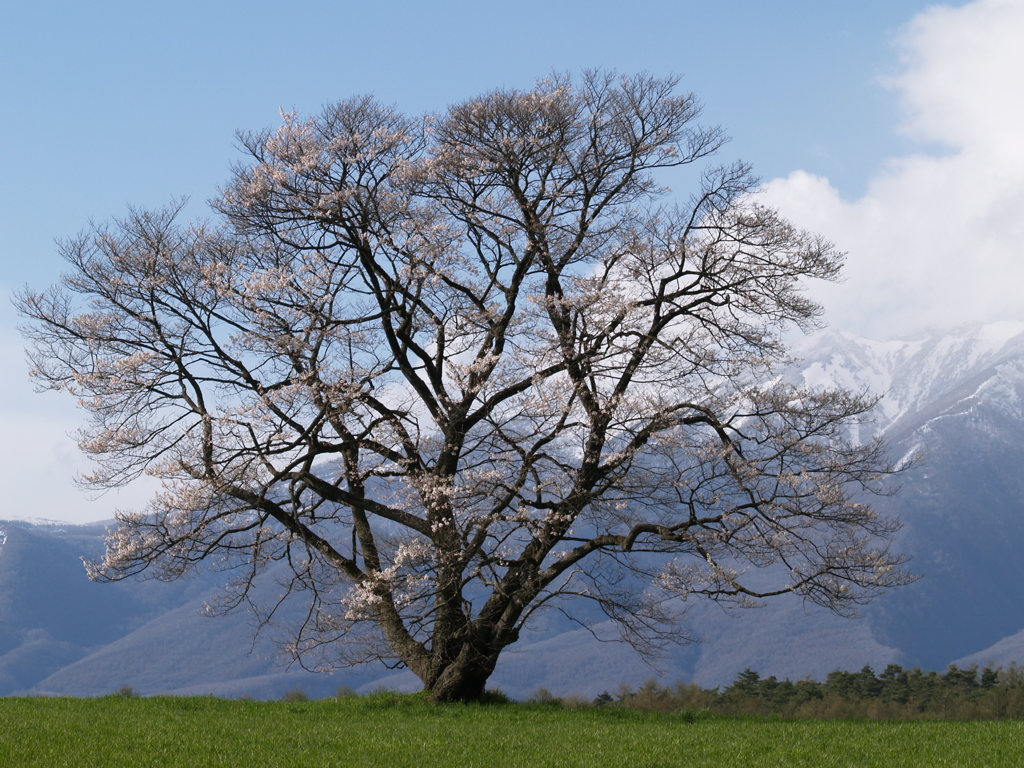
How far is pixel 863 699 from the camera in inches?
997

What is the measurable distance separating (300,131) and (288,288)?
3.26 meters

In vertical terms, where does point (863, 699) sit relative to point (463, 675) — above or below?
below

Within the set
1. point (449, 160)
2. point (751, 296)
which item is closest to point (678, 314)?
point (751, 296)

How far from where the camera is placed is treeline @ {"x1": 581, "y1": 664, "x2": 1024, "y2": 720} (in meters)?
18.7

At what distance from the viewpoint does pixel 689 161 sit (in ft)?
61.5

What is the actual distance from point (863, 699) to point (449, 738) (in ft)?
56.8

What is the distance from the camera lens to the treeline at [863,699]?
18.7 meters

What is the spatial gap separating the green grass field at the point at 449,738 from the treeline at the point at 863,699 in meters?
3.40

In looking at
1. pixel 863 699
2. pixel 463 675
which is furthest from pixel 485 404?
pixel 863 699

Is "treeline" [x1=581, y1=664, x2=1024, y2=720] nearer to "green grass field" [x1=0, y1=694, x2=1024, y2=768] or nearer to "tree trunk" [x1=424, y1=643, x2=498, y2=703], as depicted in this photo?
"tree trunk" [x1=424, y1=643, x2=498, y2=703]

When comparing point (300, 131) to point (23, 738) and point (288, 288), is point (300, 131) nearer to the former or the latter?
point (288, 288)

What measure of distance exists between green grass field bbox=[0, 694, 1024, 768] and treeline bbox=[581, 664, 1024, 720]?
340 centimetres

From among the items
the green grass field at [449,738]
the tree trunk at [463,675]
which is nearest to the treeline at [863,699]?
the tree trunk at [463,675]

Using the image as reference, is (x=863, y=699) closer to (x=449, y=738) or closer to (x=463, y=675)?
(x=463, y=675)
